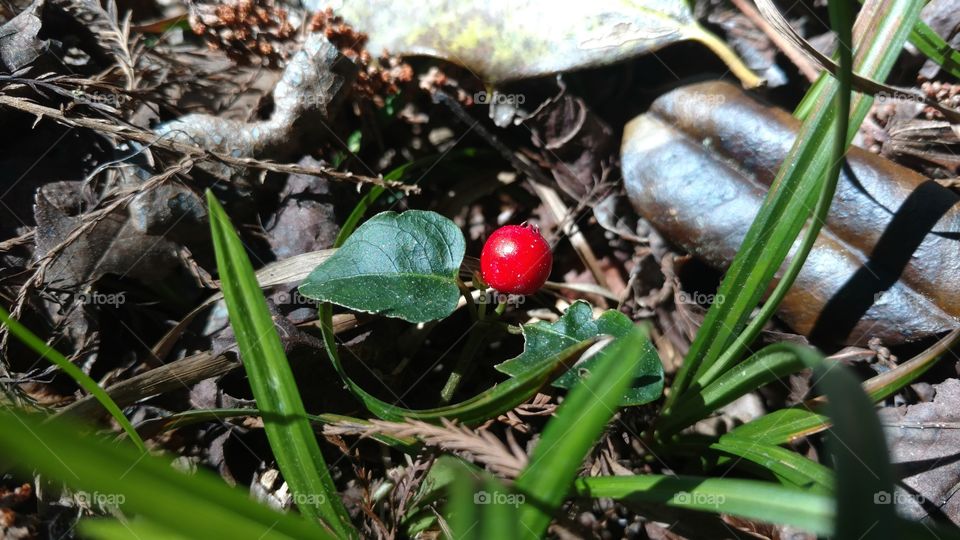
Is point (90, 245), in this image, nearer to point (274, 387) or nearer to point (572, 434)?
point (274, 387)

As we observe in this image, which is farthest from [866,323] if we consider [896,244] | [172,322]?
[172,322]

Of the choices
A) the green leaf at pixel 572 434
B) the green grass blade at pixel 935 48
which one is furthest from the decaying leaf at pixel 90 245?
the green grass blade at pixel 935 48

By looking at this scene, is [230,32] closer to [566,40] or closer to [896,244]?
[566,40]

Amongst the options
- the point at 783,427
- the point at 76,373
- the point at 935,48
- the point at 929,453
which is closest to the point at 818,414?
the point at 783,427

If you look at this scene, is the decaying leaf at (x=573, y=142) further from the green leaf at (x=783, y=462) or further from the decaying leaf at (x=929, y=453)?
the decaying leaf at (x=929, y=453)

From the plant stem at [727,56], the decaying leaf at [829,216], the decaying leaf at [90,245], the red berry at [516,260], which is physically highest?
the plant stem at [727,56]

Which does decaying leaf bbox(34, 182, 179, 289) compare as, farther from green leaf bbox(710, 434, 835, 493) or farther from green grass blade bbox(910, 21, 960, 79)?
green grass blade bbox(910, 21, 960, 79)
